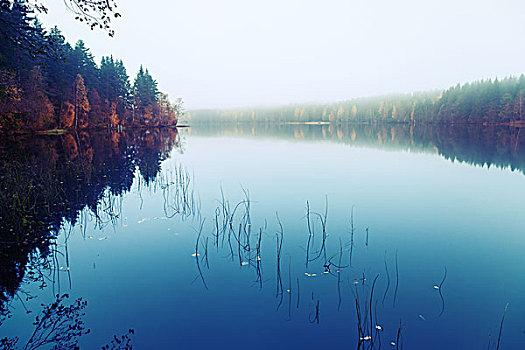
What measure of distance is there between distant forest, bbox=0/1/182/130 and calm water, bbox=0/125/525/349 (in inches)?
221

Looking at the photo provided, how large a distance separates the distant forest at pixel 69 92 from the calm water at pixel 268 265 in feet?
18.4

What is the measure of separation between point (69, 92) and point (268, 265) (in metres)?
61.2

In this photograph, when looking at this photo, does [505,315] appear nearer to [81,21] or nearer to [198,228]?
[198,228]

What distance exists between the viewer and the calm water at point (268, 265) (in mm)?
6039

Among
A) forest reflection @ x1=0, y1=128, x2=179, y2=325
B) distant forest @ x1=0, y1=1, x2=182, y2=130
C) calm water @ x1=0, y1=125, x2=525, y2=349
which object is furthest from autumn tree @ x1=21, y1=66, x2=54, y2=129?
calm water @ x1=0, y1=125, x2=525, y2=349

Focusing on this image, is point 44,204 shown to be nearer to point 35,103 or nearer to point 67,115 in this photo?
point 35,103

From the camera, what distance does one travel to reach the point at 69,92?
185ft

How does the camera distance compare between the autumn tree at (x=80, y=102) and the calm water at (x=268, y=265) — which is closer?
the calm water at (x=268, y=265)

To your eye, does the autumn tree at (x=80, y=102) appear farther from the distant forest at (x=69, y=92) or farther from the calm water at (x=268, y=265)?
the calm water at (x=268, y=265)

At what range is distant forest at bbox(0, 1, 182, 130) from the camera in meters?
32.6

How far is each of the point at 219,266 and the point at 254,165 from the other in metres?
20.0

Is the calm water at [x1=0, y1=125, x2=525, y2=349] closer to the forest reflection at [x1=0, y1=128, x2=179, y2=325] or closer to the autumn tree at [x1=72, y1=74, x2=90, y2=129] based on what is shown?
the forest reflection at [x1=0, y1=128, x2=179, y2=325]

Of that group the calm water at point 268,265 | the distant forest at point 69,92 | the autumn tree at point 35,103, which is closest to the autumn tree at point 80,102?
the distant forest at point 69,92

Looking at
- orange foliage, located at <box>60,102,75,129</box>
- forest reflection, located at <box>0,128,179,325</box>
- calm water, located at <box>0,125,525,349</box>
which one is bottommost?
calm water, located at <box>0,125,525,349</box>
